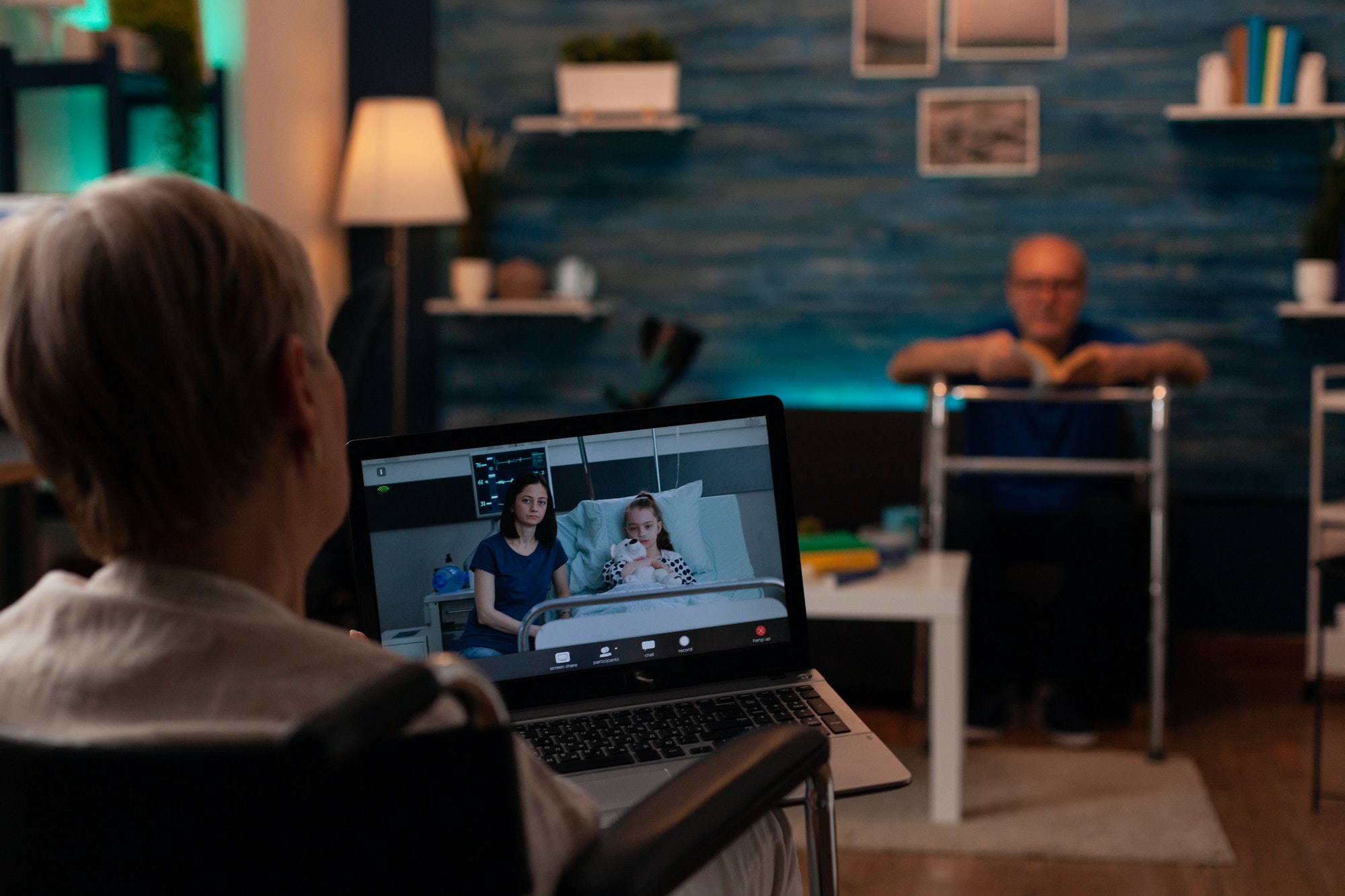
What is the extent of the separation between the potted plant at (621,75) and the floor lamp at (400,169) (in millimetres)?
445

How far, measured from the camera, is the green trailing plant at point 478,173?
4.22m

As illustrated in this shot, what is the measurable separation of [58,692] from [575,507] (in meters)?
0.58

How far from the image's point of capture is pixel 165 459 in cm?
73

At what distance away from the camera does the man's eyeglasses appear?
338 centimetres

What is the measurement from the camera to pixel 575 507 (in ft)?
4.03

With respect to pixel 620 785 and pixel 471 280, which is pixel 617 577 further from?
pixel 471 280

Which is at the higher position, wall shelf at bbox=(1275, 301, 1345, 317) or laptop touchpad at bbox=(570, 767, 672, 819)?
wall shelf at bbox=(1275, 301, 1345, 317)

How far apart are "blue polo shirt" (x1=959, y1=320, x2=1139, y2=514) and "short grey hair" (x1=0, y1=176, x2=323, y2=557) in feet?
9.42

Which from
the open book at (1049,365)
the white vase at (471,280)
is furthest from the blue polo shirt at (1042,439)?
the white vase at (471,280)

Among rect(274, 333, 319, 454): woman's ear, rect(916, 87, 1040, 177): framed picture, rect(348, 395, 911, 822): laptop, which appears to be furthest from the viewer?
rect(916, 87, 1040, 177): framed picture

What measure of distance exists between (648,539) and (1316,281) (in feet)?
10.2

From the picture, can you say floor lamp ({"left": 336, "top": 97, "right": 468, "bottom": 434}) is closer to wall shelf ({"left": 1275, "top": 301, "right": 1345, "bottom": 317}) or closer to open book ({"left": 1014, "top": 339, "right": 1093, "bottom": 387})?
open book ({"left": 1014, "top": 339, "right": 1093, "bottom": 387})

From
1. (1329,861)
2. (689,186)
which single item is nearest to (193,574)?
(1329,861)

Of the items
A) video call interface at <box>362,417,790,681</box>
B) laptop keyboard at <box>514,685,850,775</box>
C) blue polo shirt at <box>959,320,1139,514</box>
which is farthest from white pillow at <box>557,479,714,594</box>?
blue polo shirt at <box>959,320,1139,514</box>
